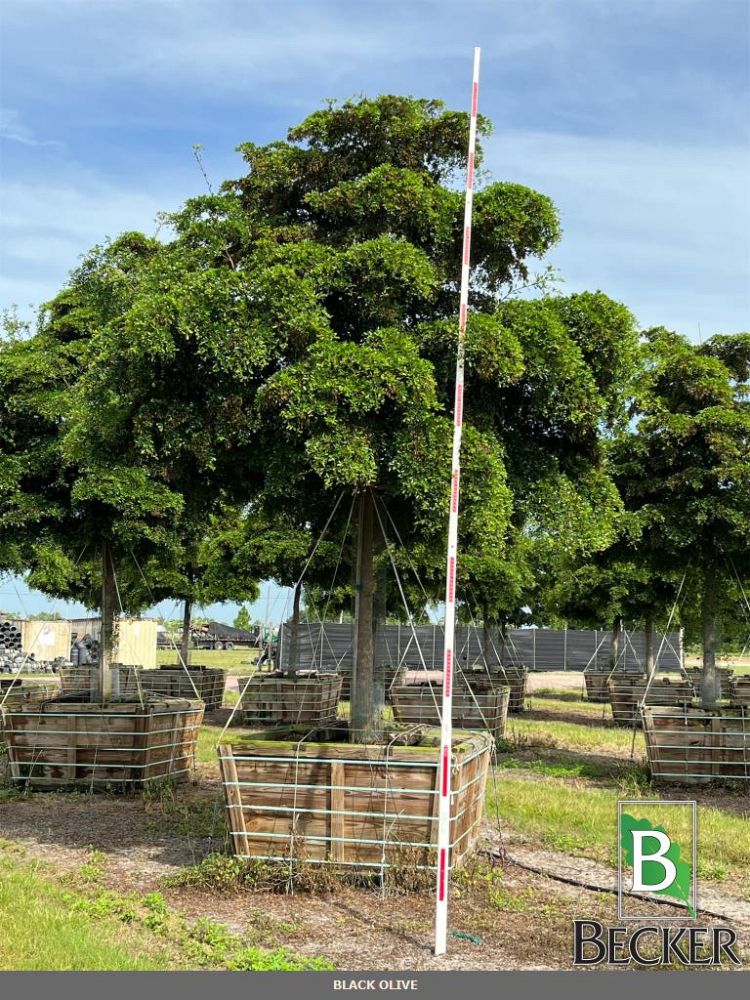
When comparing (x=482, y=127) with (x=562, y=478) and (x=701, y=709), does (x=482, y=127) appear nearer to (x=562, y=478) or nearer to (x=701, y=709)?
(x=562, y=478)

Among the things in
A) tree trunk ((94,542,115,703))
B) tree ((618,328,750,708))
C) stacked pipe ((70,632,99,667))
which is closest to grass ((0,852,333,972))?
tree trunk ((94,542,115,703))

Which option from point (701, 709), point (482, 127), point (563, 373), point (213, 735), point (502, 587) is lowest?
point (213, 735)

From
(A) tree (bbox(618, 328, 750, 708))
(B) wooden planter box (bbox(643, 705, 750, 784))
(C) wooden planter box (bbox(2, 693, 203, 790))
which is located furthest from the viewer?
(A) tree (bbox(618, 328, 750, 708))

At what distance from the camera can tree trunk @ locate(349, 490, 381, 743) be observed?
923cm

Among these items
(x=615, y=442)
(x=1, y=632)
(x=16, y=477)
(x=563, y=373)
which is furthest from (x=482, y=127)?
(x=1, y=632)

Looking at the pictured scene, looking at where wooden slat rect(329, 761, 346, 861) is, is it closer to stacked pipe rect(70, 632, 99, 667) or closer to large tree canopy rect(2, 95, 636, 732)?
large tree canopy rect(2, 95, 636, 732)

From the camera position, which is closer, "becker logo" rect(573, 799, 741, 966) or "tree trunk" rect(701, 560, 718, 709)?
"becker logo" rect(573, 799, 741, 966)

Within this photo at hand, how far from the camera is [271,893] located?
297 inches

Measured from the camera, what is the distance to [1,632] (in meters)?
46.4

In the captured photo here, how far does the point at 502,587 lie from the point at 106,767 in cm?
1152

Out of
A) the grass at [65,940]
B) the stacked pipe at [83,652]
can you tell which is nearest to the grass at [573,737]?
the grass at [65,940]

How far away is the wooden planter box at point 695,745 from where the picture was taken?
13.2 metres

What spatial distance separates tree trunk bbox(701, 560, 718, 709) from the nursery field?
8.86ft

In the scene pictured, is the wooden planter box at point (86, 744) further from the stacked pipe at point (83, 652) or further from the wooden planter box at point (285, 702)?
the stacked pipe at point (83, 652)
